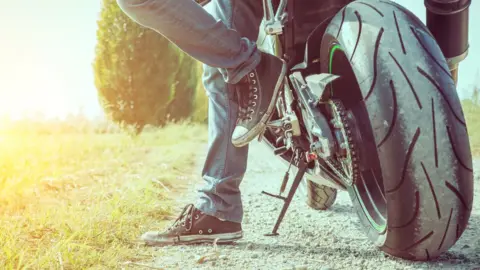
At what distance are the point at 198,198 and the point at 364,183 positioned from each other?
721 millimetres

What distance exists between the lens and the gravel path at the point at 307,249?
1849mm

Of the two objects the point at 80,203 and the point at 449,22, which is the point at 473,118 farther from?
the point at 80,203

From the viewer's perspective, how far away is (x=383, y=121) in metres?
1.53

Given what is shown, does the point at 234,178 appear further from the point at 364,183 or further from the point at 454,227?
the point at 454,227

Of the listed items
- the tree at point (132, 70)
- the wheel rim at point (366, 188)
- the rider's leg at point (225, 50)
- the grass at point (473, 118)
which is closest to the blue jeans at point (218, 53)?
the rider's leg at point (225, 50)

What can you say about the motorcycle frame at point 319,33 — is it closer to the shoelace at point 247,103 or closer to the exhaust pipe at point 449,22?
the exhaust pipe at point 449,22

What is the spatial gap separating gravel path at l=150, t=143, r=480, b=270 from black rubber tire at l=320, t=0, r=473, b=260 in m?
0.22

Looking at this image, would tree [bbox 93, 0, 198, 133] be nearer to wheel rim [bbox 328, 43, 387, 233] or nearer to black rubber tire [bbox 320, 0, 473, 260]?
wheel rim [bbox 328, 43, 387, 233]

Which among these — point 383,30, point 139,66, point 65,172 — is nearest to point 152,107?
point 139,66

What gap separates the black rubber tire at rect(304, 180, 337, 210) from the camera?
2814mm

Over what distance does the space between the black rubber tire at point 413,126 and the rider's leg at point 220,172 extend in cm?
69

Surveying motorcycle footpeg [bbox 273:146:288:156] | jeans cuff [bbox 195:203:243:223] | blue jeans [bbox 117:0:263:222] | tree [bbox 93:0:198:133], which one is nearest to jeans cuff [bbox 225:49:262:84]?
blue jeans [bbox 117:0:263:222]

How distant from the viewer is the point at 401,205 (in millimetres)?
1556

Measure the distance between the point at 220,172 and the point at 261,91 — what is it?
45 centimetres
